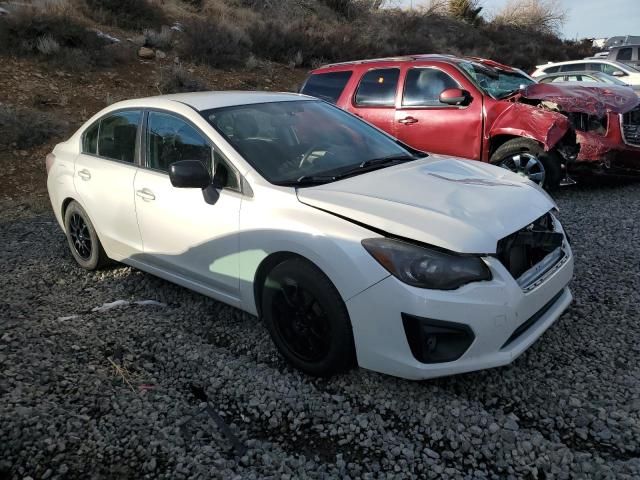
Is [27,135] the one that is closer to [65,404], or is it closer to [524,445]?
[65,404]

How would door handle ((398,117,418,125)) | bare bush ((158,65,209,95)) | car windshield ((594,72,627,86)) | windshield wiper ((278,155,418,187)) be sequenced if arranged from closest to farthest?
windshield wiper ((278,155,418,187)) < door handle ((398,117,418,125)) < car windshield ((594,72,627,86)) < bare bush ((158,65,209,95))

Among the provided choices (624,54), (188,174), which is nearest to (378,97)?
(188,174)

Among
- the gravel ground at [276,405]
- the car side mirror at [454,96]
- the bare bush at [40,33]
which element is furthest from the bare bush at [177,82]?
the gravel ground at [276,405]

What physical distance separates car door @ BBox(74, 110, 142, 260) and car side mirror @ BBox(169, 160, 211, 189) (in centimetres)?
90

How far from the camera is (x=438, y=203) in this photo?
295 centimetres

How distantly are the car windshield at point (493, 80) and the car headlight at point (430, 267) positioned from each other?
4.57 meters

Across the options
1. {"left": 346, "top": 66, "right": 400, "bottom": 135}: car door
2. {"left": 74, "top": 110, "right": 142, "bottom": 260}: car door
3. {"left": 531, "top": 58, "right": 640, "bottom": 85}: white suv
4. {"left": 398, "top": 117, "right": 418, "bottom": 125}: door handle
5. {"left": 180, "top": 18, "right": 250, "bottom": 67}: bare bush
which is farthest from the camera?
{"left": 180, "top": 18, "right": 250, "bottom": 67}: bare bush

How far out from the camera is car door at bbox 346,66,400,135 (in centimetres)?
723

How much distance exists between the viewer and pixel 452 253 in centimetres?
268

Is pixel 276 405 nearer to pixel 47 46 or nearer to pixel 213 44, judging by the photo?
pixel 47 46

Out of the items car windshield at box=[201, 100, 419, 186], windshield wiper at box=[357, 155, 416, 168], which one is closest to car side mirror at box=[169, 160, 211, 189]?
car windshield at box=[201, 100, 419, 186]

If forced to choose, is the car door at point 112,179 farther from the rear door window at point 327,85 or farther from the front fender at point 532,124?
the front fender at point 532,124

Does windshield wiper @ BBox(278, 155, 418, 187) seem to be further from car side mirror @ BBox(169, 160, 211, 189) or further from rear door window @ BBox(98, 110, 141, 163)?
rear door window @ BBox(98, 110, 141, 163)

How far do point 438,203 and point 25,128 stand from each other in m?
9.27
